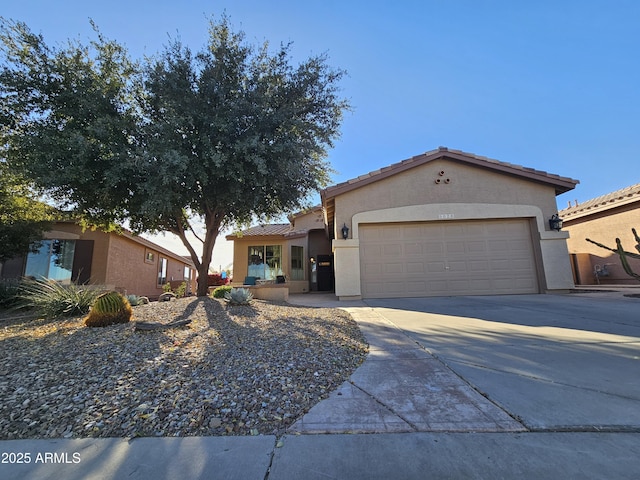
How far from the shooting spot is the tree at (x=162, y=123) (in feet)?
23.3

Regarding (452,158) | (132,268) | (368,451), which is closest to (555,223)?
(452,158)

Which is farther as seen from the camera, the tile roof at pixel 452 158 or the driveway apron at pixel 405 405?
the tile roof at pixel 452 158

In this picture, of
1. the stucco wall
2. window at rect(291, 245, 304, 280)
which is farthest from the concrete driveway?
the stucco wall

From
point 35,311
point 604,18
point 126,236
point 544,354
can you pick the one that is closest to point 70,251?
point 126,236

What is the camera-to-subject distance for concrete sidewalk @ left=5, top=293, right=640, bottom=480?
1664mm

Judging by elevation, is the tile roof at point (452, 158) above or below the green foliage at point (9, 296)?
above

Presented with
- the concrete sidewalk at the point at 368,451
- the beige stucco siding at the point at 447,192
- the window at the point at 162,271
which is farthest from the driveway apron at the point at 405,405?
the window at the point at 162,271

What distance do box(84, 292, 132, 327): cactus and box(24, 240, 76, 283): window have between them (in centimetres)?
921

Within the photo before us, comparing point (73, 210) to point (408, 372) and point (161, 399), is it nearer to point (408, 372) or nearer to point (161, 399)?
point (161, 399)

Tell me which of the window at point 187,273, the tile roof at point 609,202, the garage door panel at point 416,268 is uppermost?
the tile roof at point 609,202

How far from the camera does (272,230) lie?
16344mm

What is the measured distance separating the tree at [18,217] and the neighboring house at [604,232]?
69.4ft

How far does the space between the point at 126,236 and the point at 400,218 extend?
12617mm

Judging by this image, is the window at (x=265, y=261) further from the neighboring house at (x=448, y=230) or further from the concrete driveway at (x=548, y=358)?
the concrete driveway at (x=548, y=358)
